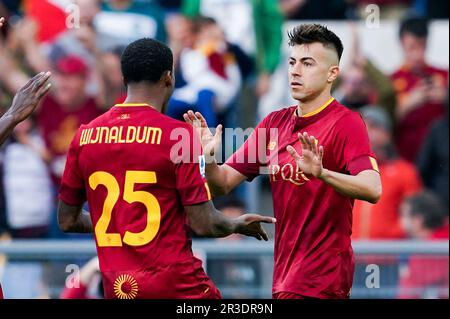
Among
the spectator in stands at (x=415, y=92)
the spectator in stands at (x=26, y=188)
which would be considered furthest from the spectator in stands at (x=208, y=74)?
the spectator in stands at (x=415, y=92)

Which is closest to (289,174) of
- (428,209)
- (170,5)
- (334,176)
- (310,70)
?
(334,176)

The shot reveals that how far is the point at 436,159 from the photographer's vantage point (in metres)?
12.9

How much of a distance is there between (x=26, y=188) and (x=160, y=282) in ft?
18.7

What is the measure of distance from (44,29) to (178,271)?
652 cm

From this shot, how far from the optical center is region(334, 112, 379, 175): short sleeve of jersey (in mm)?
7562

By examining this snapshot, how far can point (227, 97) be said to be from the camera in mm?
12664

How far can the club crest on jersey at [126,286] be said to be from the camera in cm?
735

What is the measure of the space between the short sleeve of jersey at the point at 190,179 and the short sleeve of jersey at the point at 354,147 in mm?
953

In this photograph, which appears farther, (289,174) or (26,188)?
(26,188)

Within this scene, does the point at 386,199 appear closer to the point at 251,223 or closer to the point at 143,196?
the point at 251,223

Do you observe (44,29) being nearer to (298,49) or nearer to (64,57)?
(64,57)

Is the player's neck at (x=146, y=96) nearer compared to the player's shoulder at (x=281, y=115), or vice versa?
the player's neck at (x=146, y=96)

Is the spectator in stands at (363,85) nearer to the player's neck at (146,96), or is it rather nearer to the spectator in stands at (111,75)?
the spectator in stands at (111,75)
